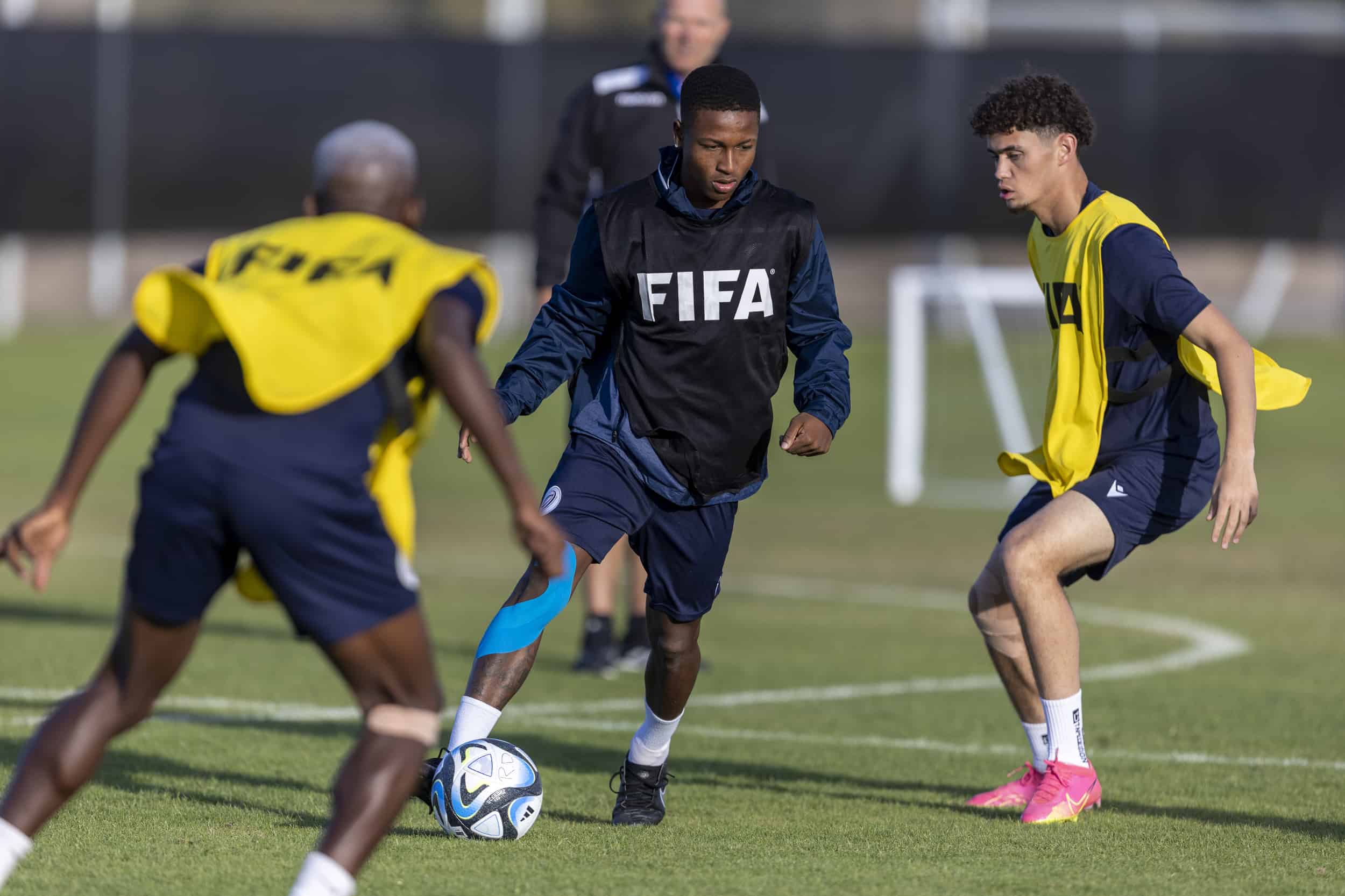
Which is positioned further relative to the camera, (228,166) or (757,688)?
(228,166)

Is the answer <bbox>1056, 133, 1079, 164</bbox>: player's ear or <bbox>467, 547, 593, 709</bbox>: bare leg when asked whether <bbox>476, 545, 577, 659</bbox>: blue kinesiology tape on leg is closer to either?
<bbox>467, 547, 593, 709</bbox>: bare leg

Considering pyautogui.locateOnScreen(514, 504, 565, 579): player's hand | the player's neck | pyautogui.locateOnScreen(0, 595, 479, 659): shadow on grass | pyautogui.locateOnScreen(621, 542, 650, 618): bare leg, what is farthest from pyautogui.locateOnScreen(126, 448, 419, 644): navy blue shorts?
pyautogui.locateOnScreen(0, 595, 479, 659): shadow on grass

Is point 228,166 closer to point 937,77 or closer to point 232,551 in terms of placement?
point 937,77

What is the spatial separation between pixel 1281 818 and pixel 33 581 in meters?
3.78

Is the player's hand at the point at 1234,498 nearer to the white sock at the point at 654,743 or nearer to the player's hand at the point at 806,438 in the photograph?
the player's hand at the point at 806,438

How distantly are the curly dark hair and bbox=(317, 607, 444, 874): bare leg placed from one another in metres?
2.79

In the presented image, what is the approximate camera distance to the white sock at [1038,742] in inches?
249

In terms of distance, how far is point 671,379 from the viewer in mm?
5957

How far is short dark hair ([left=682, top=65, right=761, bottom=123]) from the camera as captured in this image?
18.9 feet

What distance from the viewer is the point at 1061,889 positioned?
5.12 metres

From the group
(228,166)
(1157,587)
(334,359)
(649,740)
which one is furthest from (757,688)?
(228,166)

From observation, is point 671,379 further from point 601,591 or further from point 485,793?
point 601,591

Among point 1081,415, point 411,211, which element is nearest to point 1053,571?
point 1081,415

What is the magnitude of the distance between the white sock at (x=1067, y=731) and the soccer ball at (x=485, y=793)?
5.23ft
